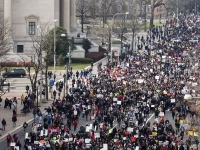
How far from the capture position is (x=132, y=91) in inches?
2383

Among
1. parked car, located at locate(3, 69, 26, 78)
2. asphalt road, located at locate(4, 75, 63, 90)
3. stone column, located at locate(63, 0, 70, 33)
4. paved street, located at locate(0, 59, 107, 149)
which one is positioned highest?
stone column, located at locate(63, 0, 70, 33)

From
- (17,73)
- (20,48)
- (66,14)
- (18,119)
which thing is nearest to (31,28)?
(20,48)

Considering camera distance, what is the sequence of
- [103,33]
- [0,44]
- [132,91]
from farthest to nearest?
[103,33] → [0,44] → [132,91]

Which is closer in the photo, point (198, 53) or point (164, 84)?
point (164, 84)

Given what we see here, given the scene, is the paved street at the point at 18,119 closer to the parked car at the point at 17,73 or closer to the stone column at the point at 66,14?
the parked car at the point at 17,73

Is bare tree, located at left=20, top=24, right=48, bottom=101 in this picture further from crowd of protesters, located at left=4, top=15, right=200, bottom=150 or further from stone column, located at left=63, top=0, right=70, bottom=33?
stone column, located at left=63, top=0, right=70, bottom=33

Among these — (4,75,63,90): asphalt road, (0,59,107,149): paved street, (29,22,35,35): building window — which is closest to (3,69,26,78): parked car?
(4,75,63,90): asphalt road

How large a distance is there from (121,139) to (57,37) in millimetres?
43076

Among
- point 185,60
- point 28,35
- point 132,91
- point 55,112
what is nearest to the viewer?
point 55,112

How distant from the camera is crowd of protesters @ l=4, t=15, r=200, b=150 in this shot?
44250 millimetres

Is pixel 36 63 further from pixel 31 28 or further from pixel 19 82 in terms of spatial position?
pixel 31 28

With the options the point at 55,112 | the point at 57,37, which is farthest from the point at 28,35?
the point at 55,112

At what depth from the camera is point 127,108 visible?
55531mm

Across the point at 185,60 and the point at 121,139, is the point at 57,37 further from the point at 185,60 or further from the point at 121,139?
the point at 121,139
